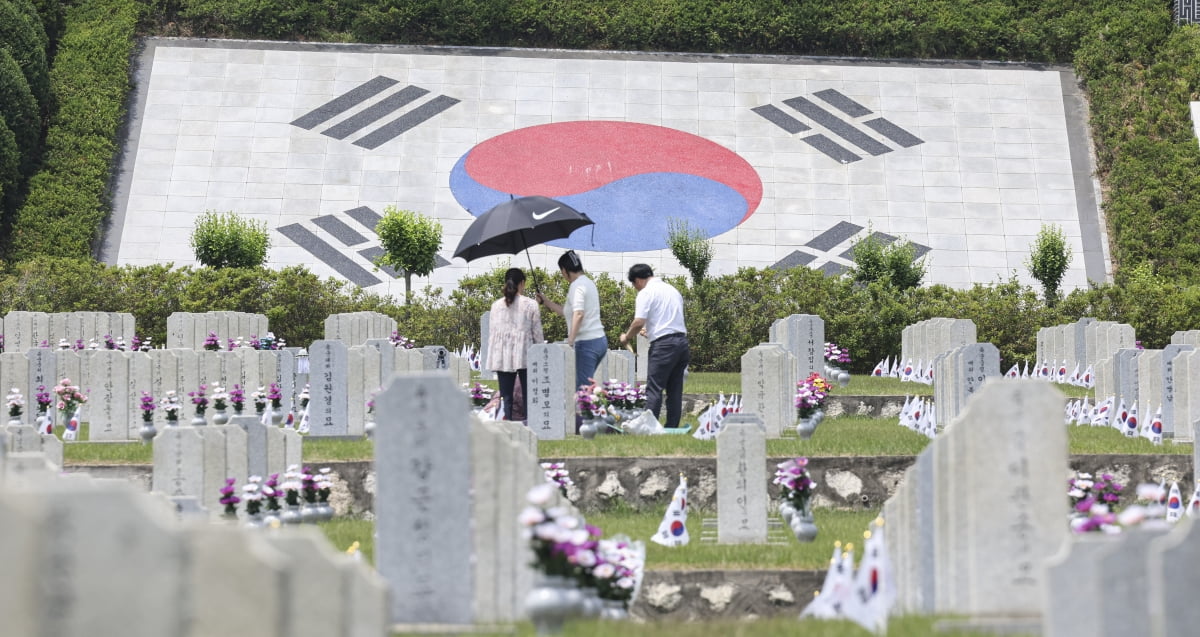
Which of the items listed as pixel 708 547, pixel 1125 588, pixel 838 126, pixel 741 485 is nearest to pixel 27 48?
pixel 838 126

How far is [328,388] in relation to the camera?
13.1 m

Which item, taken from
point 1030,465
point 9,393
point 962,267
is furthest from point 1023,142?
point 1030,465

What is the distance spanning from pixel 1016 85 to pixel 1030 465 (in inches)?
1176

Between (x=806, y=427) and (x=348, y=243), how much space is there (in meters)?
17.8

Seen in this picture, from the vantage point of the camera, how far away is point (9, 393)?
43.3 feet

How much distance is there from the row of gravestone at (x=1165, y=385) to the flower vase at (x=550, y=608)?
27.3 feet

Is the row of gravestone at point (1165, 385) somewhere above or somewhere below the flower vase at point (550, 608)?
above

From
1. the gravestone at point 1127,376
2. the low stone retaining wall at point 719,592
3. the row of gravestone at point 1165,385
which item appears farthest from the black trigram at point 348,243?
the low stone retaining wall at point 719,592

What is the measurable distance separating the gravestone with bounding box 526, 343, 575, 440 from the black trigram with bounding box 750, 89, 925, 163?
65.0 ft

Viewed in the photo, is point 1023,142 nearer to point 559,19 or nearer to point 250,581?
point 559,19

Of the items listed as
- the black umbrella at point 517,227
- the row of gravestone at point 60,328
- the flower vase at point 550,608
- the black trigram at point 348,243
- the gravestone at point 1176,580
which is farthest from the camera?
the black trigram at point 348,243

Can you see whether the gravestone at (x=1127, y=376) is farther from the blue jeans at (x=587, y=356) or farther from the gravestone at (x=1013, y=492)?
the gravestone at (x=1013, y=492)

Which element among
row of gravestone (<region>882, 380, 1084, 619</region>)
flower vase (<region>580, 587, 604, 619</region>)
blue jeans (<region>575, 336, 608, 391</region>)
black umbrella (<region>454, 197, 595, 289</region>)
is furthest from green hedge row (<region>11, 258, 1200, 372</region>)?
row of gravestone (<region>882, 380, 1084, 619</region>)

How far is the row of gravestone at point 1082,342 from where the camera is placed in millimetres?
17672
